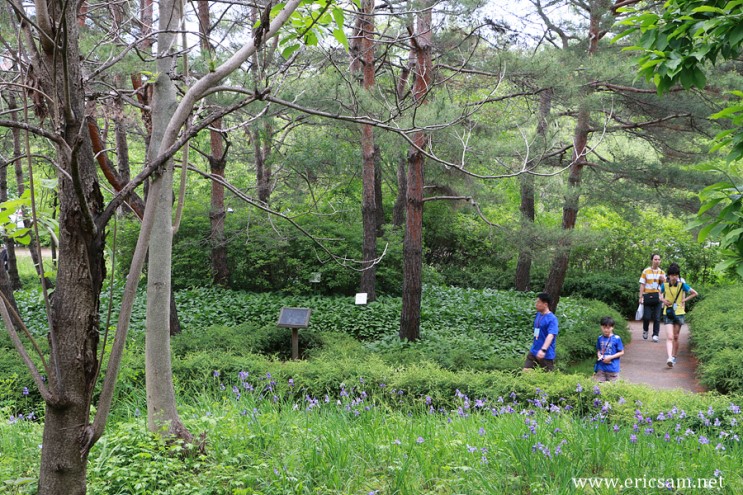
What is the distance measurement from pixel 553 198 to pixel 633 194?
2.08 meters

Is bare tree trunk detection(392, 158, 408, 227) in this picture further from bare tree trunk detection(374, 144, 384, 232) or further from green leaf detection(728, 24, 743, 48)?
green leaf detection(728, 24, 743, 48)

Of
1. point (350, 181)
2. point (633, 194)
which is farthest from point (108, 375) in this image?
point (350, 181)

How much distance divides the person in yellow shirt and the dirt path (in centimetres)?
39

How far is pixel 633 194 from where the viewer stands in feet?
37.1

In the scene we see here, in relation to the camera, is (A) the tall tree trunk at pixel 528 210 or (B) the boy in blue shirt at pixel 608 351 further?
(A) the tall tree trunk at pixel 528 210

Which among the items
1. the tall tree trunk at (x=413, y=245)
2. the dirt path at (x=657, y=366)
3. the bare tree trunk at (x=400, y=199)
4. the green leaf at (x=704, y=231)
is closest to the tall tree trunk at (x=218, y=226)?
the bare tree trunk at (x=400, y=199)

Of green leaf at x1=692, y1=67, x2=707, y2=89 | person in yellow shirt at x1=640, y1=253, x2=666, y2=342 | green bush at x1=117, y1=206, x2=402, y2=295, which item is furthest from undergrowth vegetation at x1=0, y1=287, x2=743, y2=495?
green bush at x1=117, y1=206, x2=402, y2=295

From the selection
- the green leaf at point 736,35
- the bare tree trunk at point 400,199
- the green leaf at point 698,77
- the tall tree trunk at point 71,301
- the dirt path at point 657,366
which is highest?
the bare tree trunk at point 400,199

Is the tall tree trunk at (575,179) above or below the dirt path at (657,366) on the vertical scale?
above

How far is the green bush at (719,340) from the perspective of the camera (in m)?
7.65

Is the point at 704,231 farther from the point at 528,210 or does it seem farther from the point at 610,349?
the point at 528,210

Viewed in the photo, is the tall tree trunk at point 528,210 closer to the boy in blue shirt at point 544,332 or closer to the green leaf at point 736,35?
the boy in blue shirt at point 544,332

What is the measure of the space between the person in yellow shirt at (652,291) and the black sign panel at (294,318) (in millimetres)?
5553

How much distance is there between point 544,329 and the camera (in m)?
6.94
